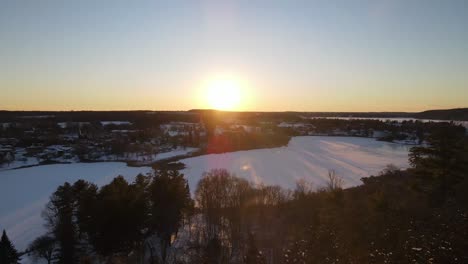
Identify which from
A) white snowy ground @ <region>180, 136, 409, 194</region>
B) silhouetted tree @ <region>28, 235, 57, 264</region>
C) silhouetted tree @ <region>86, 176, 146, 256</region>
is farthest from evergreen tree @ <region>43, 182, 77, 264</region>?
white snowy ground @ <region>180, 136, 409, 194</region>

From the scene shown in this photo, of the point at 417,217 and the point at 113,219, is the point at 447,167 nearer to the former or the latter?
the point at 417,217

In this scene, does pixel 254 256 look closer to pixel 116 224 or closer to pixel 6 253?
pixel 116 224

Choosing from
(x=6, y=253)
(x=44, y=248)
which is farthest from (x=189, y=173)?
(x=6, y=253)

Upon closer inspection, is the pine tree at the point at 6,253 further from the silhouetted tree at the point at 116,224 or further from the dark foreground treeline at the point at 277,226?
the silhouetted tree at the point at 116,224

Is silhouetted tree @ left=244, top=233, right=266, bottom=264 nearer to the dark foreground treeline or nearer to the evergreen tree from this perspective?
the dark foreground treeline

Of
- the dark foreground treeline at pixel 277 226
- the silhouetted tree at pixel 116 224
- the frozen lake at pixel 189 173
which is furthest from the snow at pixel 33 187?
the silhouetted tree at pixel 116 224

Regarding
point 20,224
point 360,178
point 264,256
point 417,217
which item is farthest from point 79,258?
point 360,178
